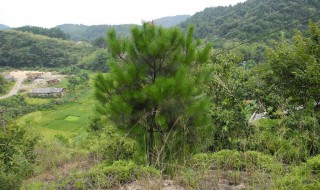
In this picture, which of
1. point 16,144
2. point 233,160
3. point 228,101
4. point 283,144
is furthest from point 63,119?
point 283,144

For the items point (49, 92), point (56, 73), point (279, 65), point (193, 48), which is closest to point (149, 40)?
point (193, 48)

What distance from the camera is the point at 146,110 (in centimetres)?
475

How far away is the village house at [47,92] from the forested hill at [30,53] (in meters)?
26.0

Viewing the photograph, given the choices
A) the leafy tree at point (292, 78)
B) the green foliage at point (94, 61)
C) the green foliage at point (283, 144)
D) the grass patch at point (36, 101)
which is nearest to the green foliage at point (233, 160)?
the green foliage at point (283, 144)

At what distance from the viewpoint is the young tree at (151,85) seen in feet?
15.0

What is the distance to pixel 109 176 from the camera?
3.49m

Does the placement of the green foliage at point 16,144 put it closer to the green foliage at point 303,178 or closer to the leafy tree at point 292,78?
the leafy tree at point 292,78

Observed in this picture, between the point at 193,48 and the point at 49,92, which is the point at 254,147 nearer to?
the point at 193,48

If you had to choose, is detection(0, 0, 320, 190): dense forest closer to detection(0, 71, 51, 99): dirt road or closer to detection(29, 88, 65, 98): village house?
detection(29, 88, 65, 98): village house

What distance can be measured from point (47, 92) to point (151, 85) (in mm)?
40737

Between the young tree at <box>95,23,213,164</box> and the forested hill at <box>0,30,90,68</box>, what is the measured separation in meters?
66.8

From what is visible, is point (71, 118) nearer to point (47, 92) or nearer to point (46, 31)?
point (47, 92)

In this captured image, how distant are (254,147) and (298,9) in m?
33.1

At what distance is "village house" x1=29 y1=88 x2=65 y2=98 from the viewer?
41.5 m
